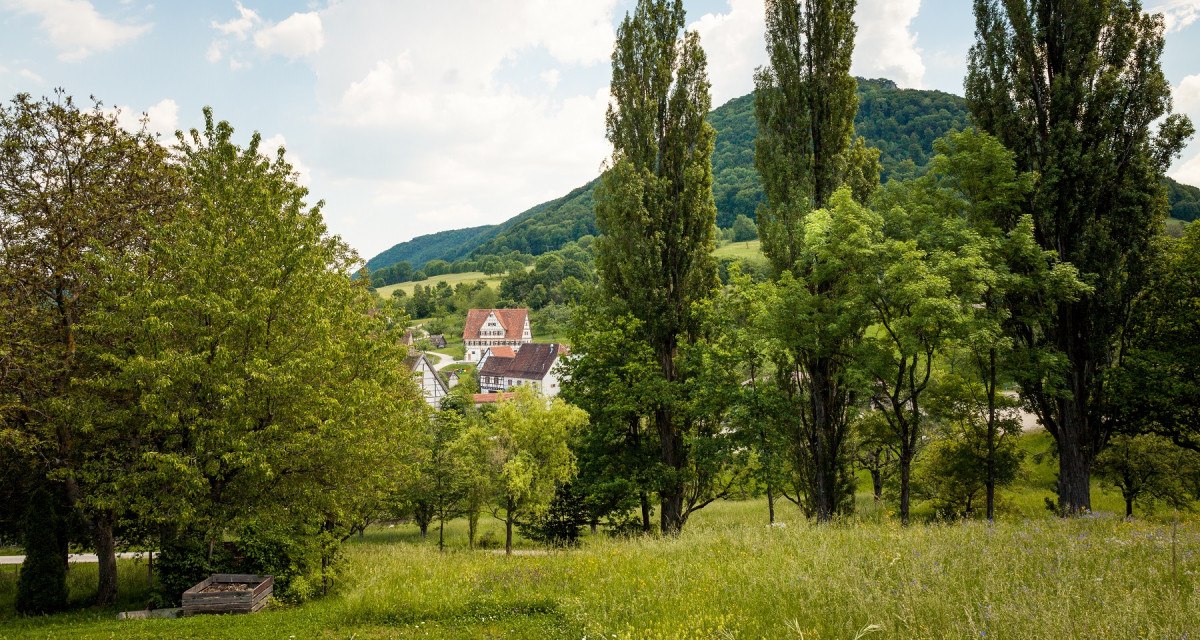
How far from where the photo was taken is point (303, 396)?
503 inches

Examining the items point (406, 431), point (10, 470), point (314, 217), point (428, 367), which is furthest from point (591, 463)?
point (428, 367)

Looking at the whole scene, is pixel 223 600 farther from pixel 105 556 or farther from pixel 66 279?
pixel 66 279

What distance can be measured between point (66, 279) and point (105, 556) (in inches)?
269

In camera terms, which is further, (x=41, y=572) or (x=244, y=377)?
(x=41, y=572)

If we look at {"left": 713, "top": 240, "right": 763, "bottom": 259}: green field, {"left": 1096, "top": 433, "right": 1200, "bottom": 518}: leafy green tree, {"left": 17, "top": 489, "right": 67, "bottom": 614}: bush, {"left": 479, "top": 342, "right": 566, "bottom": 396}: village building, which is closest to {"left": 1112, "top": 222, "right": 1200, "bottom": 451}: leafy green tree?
{"left": 1096, "top": 433, "right": 1200, "bottom": 518}: leafy green tree

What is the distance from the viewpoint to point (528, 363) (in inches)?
3514

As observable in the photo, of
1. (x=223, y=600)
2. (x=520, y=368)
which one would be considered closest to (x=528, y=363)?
(x=520, y=368)

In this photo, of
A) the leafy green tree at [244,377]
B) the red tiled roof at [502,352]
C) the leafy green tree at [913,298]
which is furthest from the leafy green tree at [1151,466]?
the red tiled roof at [502,352]

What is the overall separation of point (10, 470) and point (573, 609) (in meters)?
15.5

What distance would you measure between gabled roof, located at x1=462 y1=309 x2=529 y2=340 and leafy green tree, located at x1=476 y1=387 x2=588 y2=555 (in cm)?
9758

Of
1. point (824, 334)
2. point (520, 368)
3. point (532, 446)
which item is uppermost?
point (824, 334)

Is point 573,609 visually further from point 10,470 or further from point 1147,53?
point 1147,53

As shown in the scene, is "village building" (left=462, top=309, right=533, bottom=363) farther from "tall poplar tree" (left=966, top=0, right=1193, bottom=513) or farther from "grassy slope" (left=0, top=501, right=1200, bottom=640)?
"grassy slope" (left=0, top=501, right=1200, bottom=640)

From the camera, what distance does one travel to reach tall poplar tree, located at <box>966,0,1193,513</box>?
16.4m
